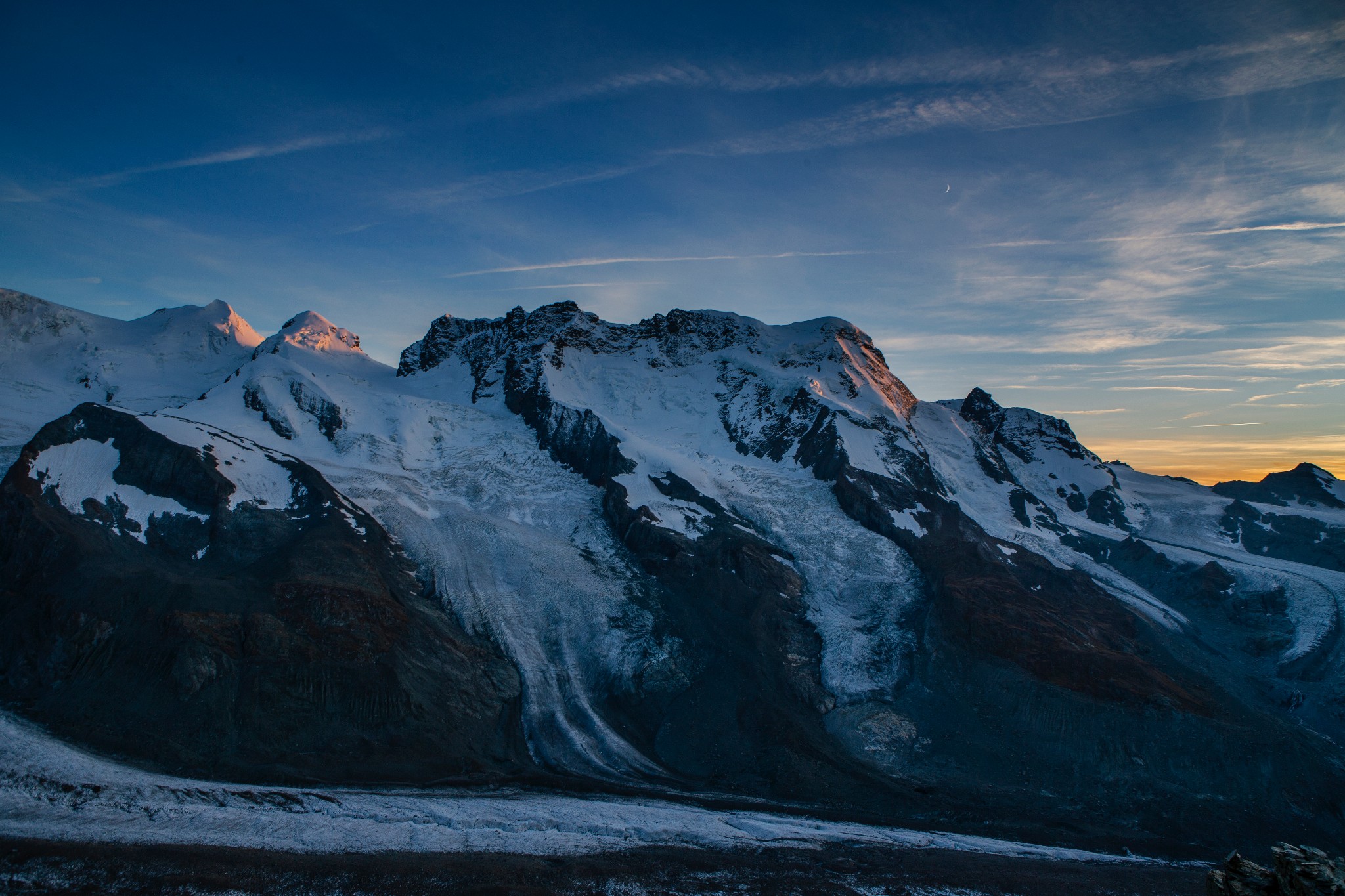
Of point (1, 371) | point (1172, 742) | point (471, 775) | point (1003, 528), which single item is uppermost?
point (1, 371)

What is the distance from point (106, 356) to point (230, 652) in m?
96.1

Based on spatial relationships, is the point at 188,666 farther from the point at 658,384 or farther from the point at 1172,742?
the point at 658,384

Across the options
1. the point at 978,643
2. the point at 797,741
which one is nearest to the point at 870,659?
the point at 978,643

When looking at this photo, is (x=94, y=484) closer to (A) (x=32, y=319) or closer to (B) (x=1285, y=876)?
(B) (x=1285, y=876)

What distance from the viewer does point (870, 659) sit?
65.5 metres

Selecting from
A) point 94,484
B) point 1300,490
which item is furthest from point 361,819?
point 1300,490

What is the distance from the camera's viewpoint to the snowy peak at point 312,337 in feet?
412

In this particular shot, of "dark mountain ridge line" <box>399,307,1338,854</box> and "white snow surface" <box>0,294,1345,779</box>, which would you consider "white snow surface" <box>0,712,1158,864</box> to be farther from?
"dark mountain ridge line" <box>399,307,1338,854</box>

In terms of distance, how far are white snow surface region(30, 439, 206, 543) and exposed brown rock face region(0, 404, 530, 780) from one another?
0.76m

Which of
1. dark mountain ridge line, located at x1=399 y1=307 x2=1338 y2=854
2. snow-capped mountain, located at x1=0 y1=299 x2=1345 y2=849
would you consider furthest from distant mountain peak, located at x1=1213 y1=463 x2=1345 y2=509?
dark mountain ridge line, located at x1=399 y1=307 x2=1338 y2=854

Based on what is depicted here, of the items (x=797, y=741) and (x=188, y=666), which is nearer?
(x=188, y=666)

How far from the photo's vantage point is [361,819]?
35.1 m

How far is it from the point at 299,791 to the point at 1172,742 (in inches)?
2394

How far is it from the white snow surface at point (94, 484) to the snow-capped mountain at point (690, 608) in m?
0.30
